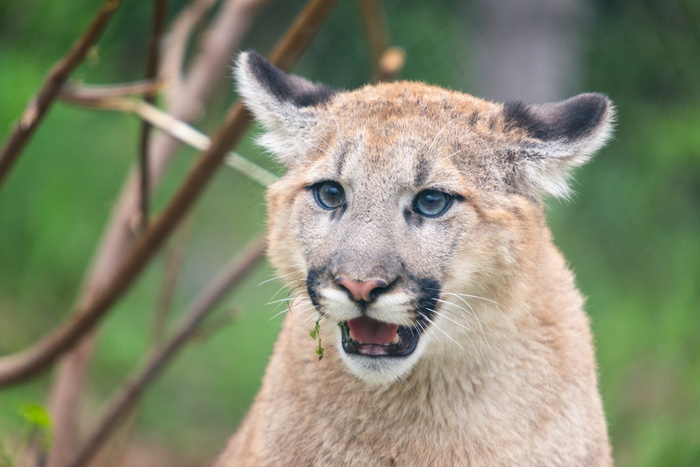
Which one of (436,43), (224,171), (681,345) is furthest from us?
(224,171)

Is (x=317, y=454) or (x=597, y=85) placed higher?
(x=597, y=85)

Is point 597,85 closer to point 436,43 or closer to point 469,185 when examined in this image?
point 436,43

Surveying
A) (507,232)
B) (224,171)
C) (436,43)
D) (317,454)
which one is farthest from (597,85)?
(317,454)

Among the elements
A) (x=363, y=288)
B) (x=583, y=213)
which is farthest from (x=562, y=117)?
(x=583, y=213)

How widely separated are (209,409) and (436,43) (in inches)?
265

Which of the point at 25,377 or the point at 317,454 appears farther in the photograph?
the point at 25,377

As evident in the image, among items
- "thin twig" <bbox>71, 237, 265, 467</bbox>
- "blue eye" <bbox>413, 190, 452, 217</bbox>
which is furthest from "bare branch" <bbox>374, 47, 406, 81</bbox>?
"blue eye" <bbox>413, 190, 452, 217</bbox>

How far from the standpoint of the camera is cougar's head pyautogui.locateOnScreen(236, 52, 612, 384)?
3.42 meters

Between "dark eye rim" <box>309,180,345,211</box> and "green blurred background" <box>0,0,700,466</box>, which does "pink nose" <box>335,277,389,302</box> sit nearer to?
"dark eye rim" <box>309,180,345,211</box>

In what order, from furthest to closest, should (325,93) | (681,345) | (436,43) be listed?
(681,345) → (436,43) → (325,93)

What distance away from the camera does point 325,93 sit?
4.26m

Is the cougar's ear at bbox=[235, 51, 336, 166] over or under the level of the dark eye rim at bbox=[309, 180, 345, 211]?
over

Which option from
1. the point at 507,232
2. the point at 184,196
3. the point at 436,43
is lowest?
the point at 184,196

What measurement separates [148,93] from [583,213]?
7260 millimetres
